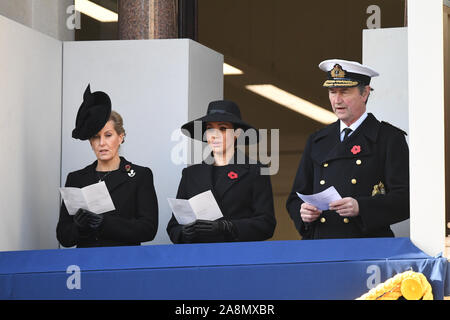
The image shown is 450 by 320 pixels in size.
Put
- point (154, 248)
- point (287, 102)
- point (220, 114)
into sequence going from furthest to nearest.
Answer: point (287, 102), point (220, 114), point (154, 248)

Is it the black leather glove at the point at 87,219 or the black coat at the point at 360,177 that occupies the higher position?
the black coat at the point at 360,177

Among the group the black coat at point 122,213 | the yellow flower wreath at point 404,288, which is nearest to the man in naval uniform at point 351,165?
the yellow flower wreath at point 404,288

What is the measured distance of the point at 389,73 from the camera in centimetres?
653

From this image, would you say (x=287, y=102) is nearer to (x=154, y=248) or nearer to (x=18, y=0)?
(x=18, y=0)

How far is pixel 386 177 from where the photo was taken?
5.27 metres

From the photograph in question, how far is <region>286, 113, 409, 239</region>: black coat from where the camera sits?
16.8 ft

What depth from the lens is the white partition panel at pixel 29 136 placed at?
608cm

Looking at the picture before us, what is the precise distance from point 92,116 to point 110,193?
1.75 ft

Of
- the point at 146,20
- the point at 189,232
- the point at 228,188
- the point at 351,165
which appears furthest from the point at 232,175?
the point at 146,20

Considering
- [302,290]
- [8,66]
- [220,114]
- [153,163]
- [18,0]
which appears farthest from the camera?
[18,0]

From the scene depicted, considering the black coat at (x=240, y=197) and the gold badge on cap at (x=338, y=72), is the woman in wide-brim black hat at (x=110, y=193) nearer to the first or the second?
the black coat at (x=240, y=197)

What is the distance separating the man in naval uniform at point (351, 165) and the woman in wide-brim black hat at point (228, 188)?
0.20m

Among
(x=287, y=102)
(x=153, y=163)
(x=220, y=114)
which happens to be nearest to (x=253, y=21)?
(x=287, y=102)

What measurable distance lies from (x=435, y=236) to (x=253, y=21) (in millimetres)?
8353
